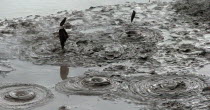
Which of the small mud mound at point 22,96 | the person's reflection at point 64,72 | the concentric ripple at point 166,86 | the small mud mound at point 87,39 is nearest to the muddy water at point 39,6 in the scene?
the small mud mound at point 87,39

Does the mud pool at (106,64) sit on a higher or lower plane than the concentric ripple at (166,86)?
higher

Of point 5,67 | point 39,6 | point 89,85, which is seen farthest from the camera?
point 39,6

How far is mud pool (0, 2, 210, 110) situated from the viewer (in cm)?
492

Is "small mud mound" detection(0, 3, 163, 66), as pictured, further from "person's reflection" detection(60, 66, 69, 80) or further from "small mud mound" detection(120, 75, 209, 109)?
"small mud mound" detection(120, 75, 209, 109)

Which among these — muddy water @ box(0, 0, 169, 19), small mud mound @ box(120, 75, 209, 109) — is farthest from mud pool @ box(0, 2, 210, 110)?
muddy water @ box(0, 0, 169, 19)

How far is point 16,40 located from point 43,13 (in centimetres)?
276

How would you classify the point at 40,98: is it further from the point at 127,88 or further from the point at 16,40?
the point at 16,40

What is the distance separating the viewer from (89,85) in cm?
538

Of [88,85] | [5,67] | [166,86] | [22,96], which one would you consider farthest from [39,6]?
[166,86]

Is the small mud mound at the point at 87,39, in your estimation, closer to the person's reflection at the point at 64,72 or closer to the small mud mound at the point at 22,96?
the person's reflection at the point at 64,72

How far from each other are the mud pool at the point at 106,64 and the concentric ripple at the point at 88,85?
14 millimetres

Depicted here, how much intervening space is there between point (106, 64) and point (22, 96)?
5.93ft

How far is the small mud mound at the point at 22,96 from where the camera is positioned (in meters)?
4.78

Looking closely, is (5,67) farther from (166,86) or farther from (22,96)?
(166,86)
